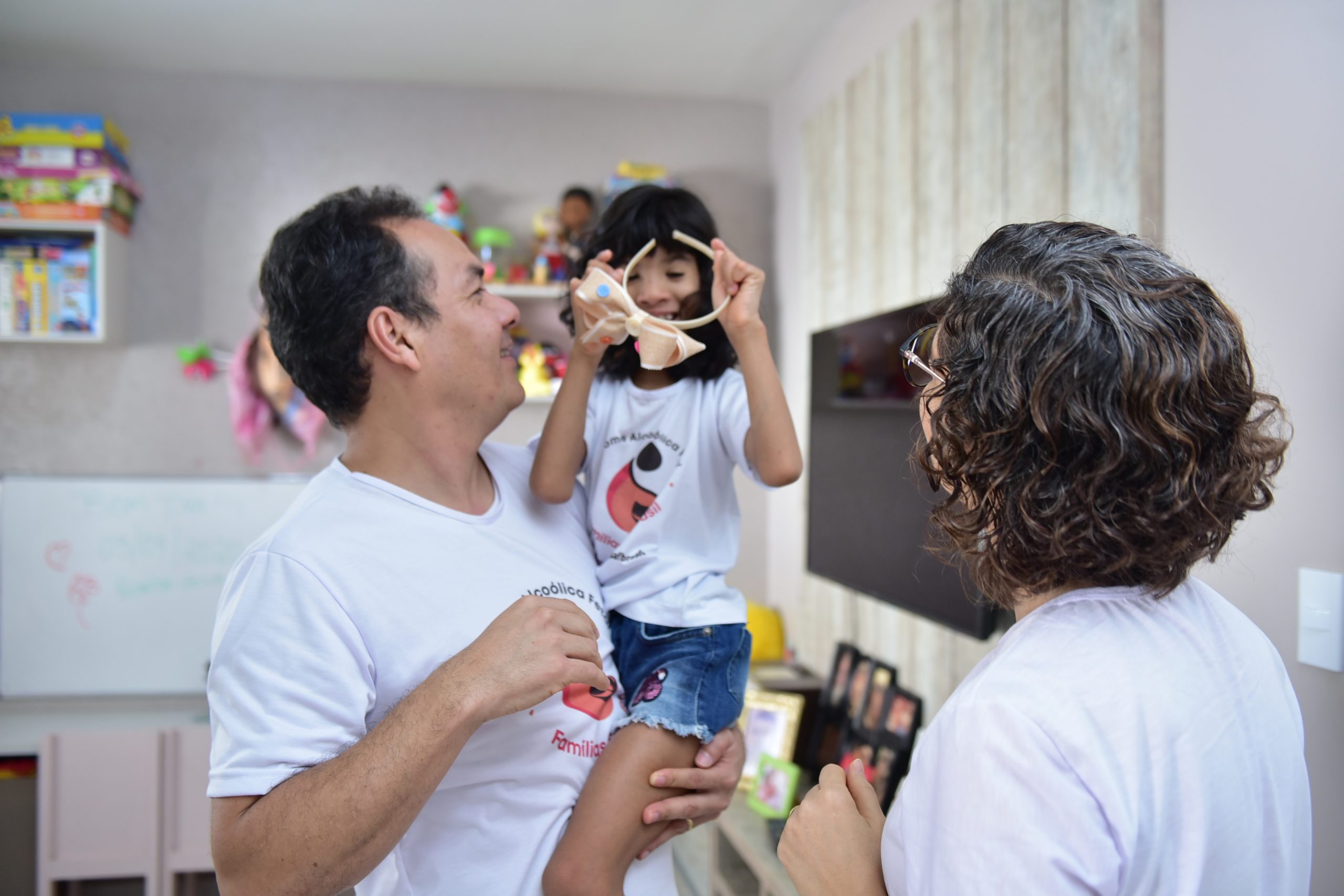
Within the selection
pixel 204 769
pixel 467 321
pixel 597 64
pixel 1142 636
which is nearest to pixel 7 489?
pixel 204 769

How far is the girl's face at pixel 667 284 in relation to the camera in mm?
1294

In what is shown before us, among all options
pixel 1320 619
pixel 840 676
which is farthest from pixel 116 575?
pixel 1320 619

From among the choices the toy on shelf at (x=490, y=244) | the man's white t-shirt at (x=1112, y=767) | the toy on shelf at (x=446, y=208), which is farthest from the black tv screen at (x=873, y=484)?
the toy on shelf at (x=446, y=208)

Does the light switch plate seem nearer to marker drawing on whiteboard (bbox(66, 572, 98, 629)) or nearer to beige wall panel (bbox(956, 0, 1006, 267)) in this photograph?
beige wall panel (bbox(956, 0, 1006, 267))

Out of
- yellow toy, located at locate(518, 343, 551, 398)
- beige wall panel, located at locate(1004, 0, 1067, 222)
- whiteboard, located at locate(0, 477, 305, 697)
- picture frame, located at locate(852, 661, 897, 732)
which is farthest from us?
yellow toy, located at locate(518, 343, 551, 398)

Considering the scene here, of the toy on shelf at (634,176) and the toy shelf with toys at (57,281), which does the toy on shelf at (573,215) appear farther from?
the toy shelf with toys at (57,281)

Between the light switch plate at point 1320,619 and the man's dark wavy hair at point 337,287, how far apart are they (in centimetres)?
126

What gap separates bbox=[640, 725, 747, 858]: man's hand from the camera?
42.2 inches

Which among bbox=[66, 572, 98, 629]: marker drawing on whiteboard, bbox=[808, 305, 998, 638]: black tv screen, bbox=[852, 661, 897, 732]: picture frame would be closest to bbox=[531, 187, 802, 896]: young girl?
bbox=[808, 305, 998, 638]: black tv screen

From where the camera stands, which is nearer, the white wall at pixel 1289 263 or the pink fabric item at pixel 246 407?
the white wall at pixel 1289 263

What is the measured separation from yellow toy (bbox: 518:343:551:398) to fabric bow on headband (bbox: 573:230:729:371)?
7.51ft

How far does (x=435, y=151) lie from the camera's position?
363 centimetres

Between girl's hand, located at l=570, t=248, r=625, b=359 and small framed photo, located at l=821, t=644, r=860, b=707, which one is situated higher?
girl's hand, located at l=570, t=248, r=625, b=359

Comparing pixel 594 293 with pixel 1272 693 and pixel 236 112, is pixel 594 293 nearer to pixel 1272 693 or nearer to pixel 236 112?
pixel 1272 693
